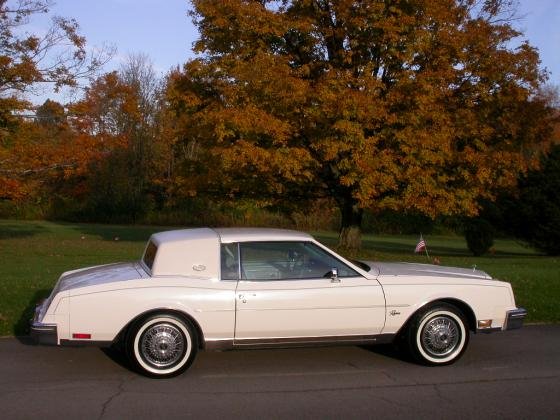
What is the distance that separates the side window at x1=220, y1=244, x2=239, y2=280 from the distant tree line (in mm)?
10557

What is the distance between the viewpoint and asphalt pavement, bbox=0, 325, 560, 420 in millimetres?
5781

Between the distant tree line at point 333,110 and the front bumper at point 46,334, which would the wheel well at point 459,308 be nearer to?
the front bumper at point 46,334

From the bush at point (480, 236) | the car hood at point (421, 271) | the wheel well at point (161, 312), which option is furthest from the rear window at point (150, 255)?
the bush at point (480, 236)

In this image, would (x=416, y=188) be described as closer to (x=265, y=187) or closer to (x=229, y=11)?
(x=265, y=187)

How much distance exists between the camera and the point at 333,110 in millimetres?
17500

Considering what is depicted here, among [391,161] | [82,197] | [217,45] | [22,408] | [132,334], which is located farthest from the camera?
[82,197]

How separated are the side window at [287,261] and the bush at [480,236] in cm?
2268

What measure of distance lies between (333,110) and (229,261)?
432 inches

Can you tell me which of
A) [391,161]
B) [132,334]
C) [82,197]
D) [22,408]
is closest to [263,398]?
[132,334]

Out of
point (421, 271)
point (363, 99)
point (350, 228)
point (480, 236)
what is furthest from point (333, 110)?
point (480, 236)

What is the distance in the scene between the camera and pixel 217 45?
20000mm

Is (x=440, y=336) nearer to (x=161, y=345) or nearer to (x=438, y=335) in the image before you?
(x=438, y=335)

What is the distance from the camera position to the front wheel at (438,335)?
23.7 ft

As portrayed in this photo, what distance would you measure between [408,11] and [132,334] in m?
14.4
